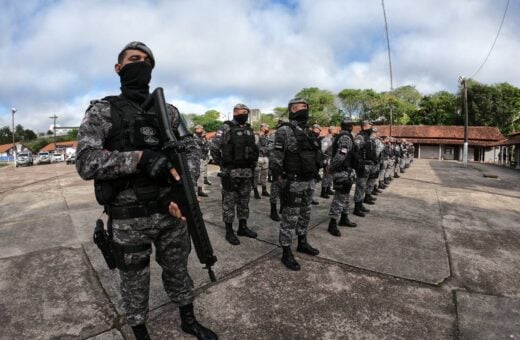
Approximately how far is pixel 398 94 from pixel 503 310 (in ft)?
201

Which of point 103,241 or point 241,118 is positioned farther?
point 241,118

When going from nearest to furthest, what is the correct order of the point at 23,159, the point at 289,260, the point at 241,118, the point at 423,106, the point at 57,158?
the point at 289,260, the point at 241,118, the point at 23,159, the point at 57,158, the point at 423,106

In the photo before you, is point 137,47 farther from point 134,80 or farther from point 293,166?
point 293,166

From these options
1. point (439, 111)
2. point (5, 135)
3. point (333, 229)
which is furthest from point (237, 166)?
point (5, 135)

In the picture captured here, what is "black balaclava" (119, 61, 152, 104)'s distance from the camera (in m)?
2.05

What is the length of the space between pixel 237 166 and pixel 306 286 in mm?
2017

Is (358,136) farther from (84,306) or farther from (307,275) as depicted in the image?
(84,306)

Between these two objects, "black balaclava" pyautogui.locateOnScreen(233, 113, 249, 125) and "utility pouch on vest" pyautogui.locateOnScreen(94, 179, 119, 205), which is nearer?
"utility pouch on vest" pyautogui.locateOnScreen(94, 179, 119, 205)

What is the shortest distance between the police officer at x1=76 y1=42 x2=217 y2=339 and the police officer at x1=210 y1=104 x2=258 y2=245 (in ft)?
7.32

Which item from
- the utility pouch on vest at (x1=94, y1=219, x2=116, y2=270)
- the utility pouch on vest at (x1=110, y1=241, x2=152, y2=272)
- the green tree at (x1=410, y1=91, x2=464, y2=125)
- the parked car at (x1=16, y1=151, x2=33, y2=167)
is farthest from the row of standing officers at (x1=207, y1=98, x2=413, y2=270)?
the green tree at (x1=410, y1=91, x2=464, y2=125)

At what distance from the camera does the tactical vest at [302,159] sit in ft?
11.6

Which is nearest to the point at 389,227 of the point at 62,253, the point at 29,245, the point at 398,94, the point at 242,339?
the point at 242,339

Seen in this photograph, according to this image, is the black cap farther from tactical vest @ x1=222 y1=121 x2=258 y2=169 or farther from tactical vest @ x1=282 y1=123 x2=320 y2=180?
tactical vest @ x1=222 y1=121 x2=258 y2=169

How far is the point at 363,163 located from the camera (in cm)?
598
